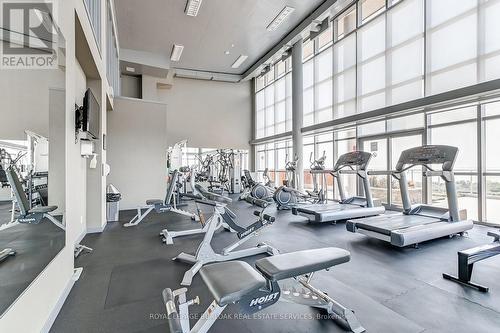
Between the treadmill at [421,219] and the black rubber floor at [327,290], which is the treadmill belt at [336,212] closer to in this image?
the treadmill at [421,219]

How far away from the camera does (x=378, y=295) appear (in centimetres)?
228

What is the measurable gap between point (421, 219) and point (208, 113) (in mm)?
9855

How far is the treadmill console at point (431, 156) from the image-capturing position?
4076mm

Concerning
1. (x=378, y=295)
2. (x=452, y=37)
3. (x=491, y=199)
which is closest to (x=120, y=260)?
(x=378, y=295)

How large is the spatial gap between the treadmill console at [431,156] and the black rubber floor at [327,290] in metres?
1.26

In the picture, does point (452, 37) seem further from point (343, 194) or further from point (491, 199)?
point (343, 194)

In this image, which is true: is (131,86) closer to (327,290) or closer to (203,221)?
(203,221)

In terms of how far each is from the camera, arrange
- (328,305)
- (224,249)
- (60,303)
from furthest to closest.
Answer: (224,249) → (60,303) → (328,305)

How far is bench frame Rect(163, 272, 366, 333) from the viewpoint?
53.4 inches

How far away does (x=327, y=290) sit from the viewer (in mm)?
2367

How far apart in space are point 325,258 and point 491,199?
16.5 ft

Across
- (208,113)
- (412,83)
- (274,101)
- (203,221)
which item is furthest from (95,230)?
(274,101)

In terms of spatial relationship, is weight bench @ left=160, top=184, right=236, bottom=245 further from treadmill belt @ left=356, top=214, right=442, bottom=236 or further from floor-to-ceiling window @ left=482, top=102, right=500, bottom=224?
floor-to-ceiling window @ left=482, top=102, right=500, bottom=224

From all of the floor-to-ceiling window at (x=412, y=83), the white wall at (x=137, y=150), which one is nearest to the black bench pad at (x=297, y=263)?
the floor-to-ceiling window at (x=412, y=83)
